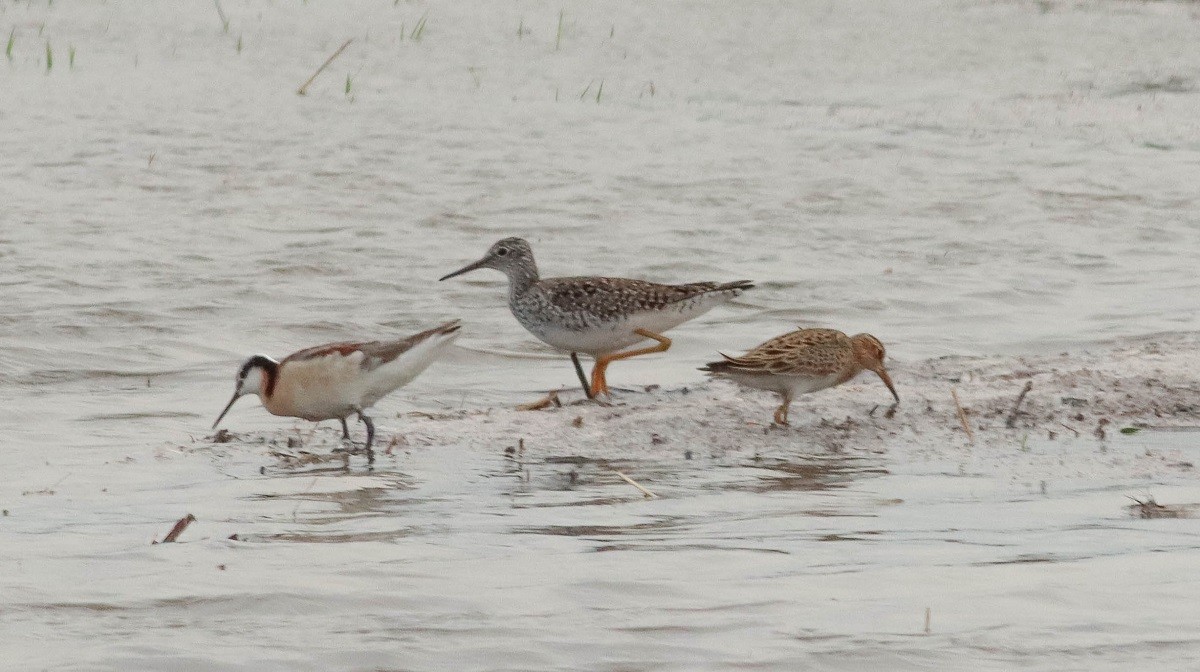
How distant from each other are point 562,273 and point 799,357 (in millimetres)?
4740

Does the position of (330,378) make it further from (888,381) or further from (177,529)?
(888,381)

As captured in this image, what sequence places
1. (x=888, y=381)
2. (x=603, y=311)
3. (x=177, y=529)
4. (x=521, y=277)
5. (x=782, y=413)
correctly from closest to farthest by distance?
(x=177, y=529) → (x=782, y=413) → (x=888, y=381) → (x=603, y=311) → (x=521, y=277)

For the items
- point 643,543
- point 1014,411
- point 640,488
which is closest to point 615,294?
point 1014,411

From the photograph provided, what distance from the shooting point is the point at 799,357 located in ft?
29.7

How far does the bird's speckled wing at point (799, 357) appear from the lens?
899 cm

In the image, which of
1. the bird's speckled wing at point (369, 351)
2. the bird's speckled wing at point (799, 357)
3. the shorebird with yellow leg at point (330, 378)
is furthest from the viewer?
the bird's speckled wing at point (799, 357)

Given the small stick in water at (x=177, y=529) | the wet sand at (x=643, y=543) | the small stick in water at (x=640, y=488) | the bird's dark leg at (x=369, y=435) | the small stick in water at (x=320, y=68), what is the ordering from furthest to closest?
the small stick in water at (x=320, y=68) < the bird's dark leg at (x=369, y=435) < the small stick in water at (x=640, y=488) < the small stick in water at (x=177, y=529) < the wet sand at (x=643, y=543)

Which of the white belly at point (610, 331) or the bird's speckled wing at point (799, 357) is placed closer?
the bird's speckled wing at point (799, 357)

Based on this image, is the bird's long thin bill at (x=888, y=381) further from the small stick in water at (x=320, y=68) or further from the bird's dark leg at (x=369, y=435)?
the small stick in water at (x=320, y=68)

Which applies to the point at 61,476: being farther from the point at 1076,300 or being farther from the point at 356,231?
the point at 1076,300

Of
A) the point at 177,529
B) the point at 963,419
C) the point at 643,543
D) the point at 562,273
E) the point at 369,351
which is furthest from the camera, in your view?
the point at 562,273

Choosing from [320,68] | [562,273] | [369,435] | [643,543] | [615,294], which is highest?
[320,68]

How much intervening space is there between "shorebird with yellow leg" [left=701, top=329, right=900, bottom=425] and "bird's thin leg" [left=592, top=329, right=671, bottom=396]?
1.00 metres

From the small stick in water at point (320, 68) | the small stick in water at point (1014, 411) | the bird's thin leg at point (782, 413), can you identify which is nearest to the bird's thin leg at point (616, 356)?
the bird's thin leg at point (782, 413)
